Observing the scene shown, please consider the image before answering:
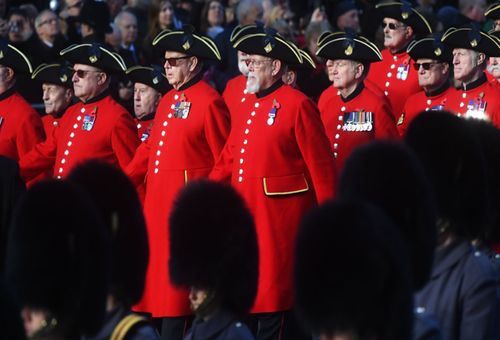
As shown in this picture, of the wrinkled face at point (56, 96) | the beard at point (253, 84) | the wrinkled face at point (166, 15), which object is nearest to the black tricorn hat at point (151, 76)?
the wrinkled face at point (56, 96)

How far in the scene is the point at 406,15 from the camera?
33.7 feet

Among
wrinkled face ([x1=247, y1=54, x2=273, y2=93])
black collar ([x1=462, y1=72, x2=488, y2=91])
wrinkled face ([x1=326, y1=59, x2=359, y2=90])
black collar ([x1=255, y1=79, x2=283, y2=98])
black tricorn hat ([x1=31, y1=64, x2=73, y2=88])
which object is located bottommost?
black collar ([x1=462, y1=72, x2=488, y2=91])

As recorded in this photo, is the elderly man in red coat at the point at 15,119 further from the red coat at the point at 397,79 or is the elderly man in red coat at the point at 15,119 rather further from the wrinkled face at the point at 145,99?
the red coat at the point at 397,79

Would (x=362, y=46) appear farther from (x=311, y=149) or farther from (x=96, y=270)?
(x=96, y=270)

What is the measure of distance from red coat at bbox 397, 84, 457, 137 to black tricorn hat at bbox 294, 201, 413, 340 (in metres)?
4.68

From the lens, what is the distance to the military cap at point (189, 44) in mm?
8695

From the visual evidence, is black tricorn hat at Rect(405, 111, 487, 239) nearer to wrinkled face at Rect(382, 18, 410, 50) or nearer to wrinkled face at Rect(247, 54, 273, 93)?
wrinkled face at Rect(247, 54, 273, 93)

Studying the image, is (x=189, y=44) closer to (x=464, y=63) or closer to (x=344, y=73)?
(x=344, y=73)

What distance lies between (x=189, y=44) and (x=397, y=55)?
209 cm

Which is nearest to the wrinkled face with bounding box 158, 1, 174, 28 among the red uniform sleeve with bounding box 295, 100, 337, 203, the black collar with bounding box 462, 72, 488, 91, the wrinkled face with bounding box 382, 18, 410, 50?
the wrinkled face with bounding box 382, 18, 410, 50

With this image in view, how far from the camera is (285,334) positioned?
793 centimetres

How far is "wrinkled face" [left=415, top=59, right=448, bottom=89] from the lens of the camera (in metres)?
9.45

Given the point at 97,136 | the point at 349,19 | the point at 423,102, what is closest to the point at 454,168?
the point at 423,102

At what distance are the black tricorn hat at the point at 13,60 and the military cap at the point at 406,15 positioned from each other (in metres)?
2.49
